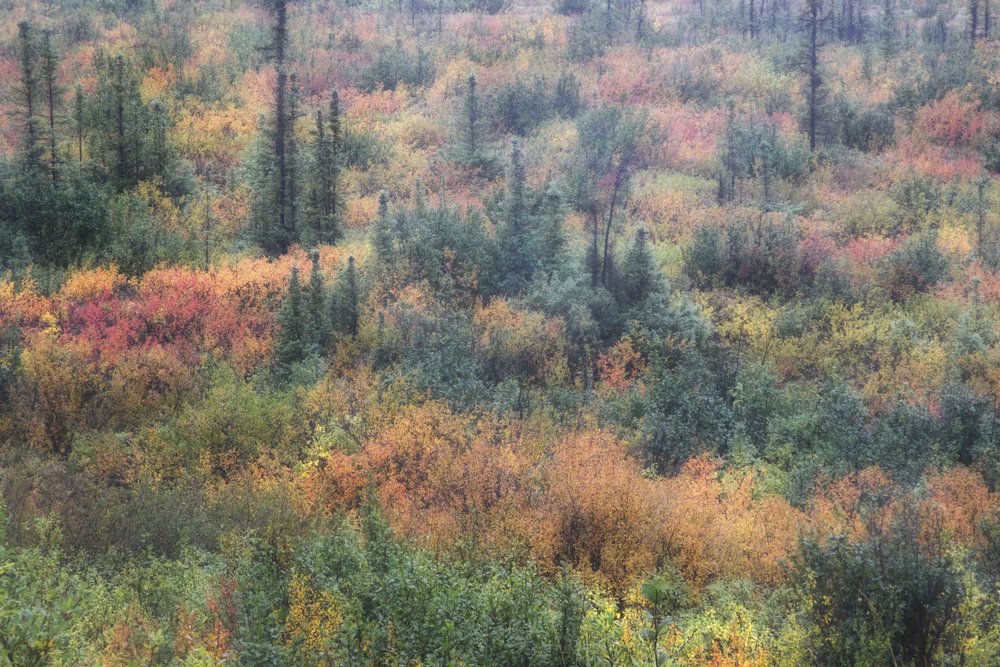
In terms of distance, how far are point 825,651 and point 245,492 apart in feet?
33.6

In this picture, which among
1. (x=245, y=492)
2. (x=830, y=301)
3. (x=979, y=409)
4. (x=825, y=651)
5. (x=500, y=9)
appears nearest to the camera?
(x=825, y=651)

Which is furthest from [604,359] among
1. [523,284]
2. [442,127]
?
[442,127]

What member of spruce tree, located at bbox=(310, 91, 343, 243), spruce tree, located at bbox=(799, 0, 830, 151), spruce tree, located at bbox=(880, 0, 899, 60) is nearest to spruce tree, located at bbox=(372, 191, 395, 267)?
spruce tree, located at bbox=(310, 91, 343, 243)

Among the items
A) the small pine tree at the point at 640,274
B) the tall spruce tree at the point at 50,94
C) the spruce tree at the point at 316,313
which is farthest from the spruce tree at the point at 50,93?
the small pine tree at the point at 640,274

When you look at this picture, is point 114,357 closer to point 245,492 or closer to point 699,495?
point 245,492

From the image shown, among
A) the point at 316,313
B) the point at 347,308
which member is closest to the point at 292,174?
the point at 347,308

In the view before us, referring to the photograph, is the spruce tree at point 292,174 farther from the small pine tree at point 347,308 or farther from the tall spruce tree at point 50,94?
the tall spruce tree at point 50,94

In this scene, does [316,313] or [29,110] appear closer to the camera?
[316,313]

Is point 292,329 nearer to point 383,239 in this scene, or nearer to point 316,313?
point 316,313

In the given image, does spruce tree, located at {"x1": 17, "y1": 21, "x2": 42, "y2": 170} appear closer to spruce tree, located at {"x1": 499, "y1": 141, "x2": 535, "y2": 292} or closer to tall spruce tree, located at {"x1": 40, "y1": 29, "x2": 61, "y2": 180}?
tall spruce tree, located at {"x1": 40, "y1": 29, "x2": 61, "y2": 180}

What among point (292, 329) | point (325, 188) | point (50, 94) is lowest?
point (292, 329)

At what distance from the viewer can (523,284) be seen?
23719 millimetres

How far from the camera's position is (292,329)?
20078mm

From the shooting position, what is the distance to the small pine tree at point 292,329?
64.9 ft
